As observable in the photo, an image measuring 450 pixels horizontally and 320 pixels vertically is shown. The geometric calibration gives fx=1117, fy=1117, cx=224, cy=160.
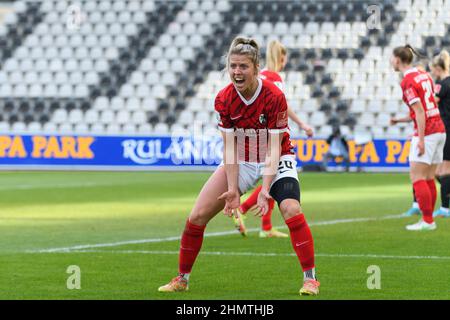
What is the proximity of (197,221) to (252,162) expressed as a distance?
0.60 meters

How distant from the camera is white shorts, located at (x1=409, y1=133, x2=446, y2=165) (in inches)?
531

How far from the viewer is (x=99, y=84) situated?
35.5m

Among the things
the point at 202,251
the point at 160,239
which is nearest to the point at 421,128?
the point at 160,239

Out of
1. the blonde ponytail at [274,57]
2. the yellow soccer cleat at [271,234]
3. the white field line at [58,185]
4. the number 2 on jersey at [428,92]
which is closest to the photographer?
the blonde ponytail at [274,57]

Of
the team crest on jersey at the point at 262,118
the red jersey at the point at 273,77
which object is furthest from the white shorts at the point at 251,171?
the red jersey at the point at 273,77

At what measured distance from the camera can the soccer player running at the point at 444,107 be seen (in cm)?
1506

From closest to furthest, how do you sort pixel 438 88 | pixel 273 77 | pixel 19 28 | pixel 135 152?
pixel 273 77
pixel 438 88
pixel 135 152
pixel 19 28

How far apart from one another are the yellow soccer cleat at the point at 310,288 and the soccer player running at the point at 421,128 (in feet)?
17.8

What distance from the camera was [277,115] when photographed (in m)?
8.08

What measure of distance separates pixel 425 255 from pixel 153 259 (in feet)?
8.51

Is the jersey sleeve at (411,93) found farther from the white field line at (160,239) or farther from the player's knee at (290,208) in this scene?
the player's knee at (290,208)

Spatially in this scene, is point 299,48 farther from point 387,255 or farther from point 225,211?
point 225,211

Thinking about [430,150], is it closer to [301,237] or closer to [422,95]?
[422,95]

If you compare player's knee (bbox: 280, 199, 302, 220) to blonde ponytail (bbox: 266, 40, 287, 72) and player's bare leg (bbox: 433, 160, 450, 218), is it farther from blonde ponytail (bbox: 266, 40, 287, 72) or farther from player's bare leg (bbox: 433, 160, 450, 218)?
player's bare leg (bbox: 433, 160, 450, 218)
